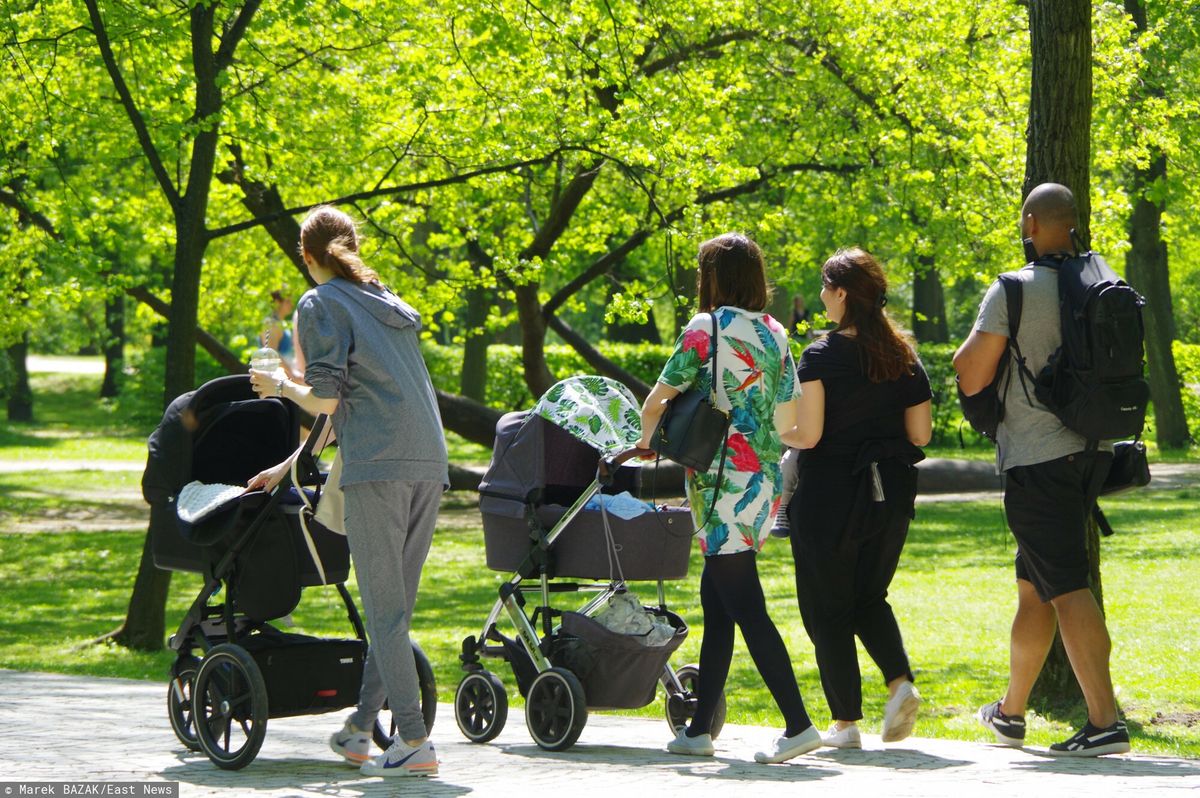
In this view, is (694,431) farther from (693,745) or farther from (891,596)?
(891,596)

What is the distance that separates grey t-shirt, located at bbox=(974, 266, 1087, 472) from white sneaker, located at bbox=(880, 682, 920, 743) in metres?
0.98

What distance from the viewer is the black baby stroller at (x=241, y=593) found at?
20.5 ft

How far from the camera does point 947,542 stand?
56.2 ft

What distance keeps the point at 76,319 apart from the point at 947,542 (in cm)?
3615

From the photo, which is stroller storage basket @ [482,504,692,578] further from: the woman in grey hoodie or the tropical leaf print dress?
the woman in grey hoodie

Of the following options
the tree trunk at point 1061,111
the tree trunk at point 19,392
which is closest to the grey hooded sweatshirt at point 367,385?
the tree trunk at point 1061,111

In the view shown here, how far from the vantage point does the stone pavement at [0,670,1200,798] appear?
5559 mm

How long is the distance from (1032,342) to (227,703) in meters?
3.36

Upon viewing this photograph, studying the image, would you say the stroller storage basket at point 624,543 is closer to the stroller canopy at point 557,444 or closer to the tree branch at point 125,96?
the stroller canopy at point 557,444

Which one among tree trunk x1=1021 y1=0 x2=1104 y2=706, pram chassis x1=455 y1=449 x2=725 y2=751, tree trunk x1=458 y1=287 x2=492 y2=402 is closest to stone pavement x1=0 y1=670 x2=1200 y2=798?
pram chassis x1=455 y1=449 x2=725 y2=751

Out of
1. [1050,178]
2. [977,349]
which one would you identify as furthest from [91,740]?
[1050,178]

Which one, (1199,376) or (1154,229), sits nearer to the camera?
(1154,229)

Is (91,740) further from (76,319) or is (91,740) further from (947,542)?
(76,319)

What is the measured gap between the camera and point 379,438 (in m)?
5.96
